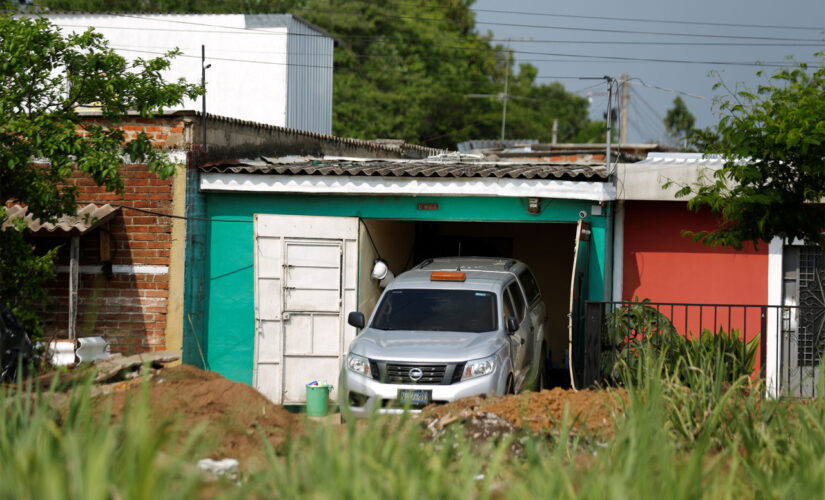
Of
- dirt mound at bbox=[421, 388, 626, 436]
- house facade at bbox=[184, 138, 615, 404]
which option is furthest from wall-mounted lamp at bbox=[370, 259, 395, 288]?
dirt mound at bbox=[421, 388, 626, 436]

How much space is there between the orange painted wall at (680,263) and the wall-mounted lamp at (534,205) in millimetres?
2048

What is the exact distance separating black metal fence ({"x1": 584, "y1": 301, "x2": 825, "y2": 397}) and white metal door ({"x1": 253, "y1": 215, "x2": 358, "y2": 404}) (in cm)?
336

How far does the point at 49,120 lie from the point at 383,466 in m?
6.44

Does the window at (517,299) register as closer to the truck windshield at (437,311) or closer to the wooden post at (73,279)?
the truck windshield at (437,311)

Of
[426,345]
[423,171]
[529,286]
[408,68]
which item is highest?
[408,68]

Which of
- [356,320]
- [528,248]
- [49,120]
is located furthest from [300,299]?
[528,248]

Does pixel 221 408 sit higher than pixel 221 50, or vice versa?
pixel 221 50

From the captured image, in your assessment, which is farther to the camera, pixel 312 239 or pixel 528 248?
pixel 528 248

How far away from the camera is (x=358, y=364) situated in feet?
31.8

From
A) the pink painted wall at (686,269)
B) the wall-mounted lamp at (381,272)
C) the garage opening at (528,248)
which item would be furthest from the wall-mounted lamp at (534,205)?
the garage opening at (528,248)

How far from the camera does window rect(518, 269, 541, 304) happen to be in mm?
12030

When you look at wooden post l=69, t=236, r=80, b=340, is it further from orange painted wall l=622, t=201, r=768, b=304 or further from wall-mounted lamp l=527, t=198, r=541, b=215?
orange painted wall l=622, t=201, r=768, b=304

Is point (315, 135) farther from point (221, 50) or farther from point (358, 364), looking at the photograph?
point (221, 50)

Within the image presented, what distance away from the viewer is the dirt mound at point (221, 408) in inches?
230
